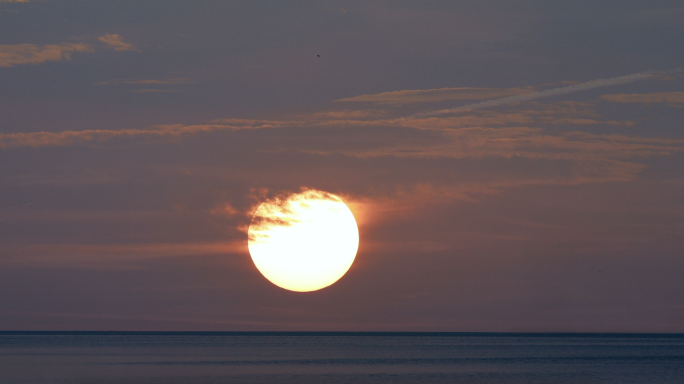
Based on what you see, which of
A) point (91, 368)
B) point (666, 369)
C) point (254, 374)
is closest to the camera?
point (254, 374)

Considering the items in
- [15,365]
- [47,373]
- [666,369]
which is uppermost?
[666,369]

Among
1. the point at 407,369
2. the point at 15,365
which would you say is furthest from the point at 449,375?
the point at 15,365

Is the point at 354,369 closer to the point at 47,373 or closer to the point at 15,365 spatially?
the point at 47,373

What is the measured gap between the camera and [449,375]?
3605 inches

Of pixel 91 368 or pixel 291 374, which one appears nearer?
pixel 291 374

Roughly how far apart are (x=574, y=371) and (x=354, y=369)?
A: 105 feet

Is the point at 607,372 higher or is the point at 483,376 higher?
the point at 607,372

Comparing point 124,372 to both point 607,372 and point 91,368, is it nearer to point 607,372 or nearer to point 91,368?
point 91,368

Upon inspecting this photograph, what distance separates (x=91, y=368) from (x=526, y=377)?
5995 centimetres

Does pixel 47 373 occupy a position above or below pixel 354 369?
below

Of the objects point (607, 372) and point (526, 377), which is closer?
point (526, 377)

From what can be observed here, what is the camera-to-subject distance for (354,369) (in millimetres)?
101188

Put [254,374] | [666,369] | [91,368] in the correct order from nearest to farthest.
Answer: [254,374]
[91,368]
[666,369]

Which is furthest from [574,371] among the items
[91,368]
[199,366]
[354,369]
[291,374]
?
[91,368]
